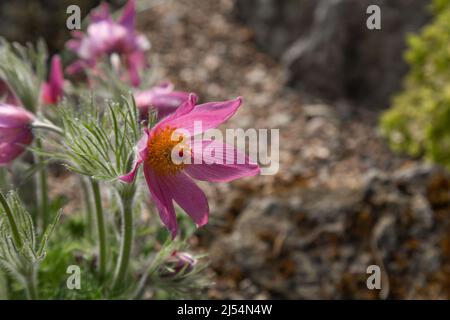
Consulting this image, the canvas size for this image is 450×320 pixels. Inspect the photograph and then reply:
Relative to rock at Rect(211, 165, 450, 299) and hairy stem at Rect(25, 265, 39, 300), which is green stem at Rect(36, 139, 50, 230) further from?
rock at Rect(211, 165, 450, 299)

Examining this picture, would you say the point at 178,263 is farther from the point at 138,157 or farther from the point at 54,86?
the point at 54,86

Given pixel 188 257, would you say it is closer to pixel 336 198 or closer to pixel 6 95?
pixel 6 95

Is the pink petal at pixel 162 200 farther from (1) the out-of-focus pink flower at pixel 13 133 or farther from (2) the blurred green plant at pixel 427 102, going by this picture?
(2) the blurred green plant at pixel 427 102

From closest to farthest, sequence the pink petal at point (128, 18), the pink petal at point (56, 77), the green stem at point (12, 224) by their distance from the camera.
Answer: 1. the green stem at point (12, 224)
2. the pink petal at point (56, 77)
3. the pink petal at point (128, 18)

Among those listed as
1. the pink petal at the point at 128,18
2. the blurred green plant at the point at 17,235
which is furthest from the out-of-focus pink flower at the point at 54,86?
the blurred green plant at the point at 17,235

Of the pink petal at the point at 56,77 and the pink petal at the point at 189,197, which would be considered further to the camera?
the pink petal at the point at 56,77

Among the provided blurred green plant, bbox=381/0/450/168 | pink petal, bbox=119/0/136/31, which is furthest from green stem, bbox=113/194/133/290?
blurred green plant, bbox=381/0/450/168
